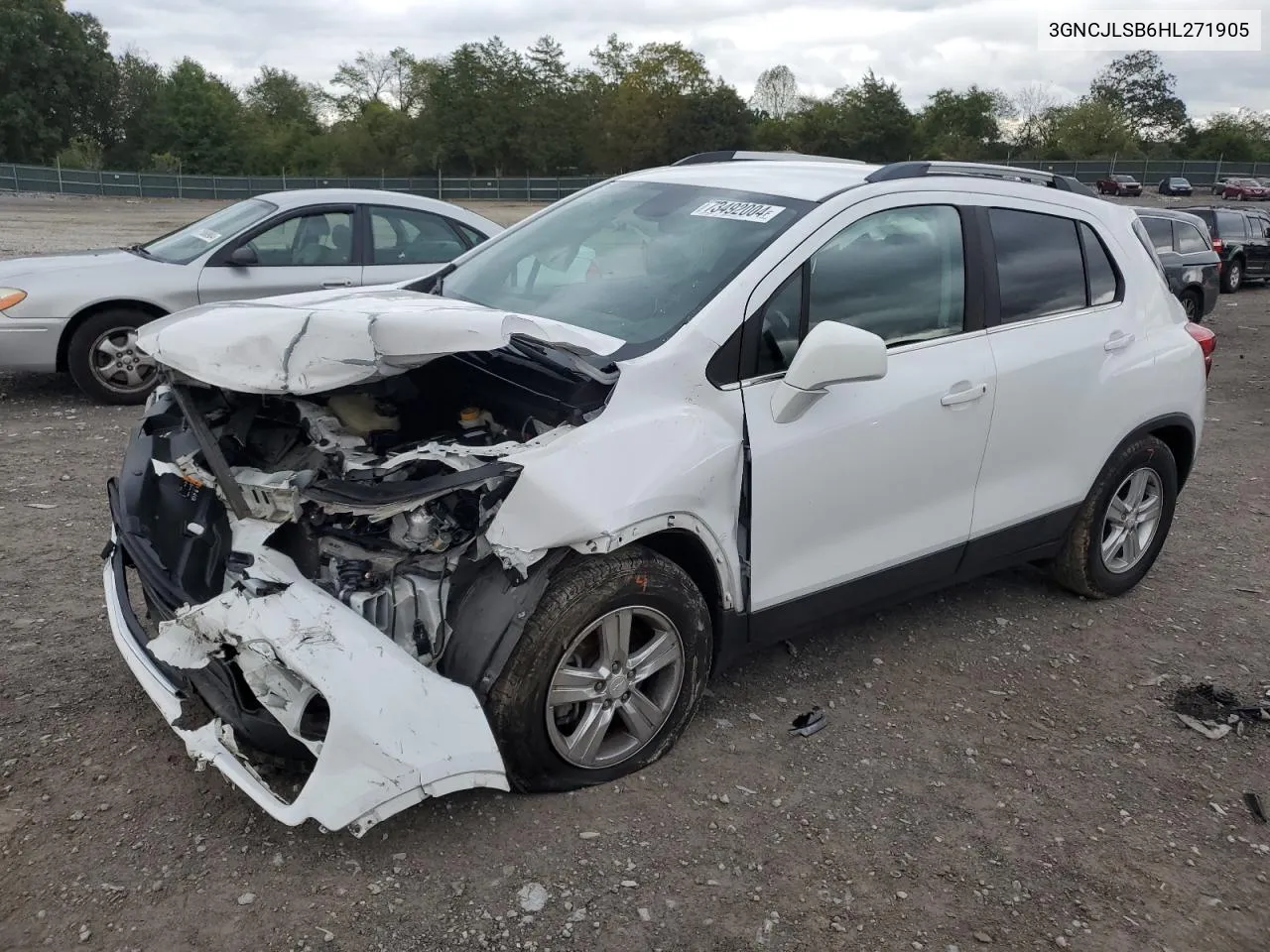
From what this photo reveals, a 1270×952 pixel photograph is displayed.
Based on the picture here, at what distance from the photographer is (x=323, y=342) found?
283cm

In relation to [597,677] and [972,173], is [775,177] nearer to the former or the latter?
[972,173]

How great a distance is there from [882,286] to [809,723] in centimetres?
157

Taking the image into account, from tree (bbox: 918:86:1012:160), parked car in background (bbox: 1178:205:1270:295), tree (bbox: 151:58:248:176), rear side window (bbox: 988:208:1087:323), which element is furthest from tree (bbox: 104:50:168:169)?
rear side window (bbox: 988:208:1087:323)

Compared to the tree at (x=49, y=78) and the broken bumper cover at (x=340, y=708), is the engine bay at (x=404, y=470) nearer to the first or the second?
the broken bumper cover at (x=340, y=708)

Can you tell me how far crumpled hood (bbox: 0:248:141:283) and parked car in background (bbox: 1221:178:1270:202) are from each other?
5537cm

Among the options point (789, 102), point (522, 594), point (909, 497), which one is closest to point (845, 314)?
point (909, 497)

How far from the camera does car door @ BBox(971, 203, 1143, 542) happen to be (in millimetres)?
3936

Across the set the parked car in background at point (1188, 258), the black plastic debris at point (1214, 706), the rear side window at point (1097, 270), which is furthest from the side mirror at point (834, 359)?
the parked car in background at point (1188, 258)

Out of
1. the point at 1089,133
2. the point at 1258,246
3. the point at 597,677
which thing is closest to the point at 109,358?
the point at 597,677

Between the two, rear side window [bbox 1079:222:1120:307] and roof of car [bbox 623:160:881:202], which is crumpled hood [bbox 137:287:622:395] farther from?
rear side window [bbox 1079:222:1120:307]

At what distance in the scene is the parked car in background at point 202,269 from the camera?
7.14 m

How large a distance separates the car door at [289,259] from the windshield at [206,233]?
151mm

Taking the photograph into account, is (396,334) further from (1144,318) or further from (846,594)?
(1144,318)

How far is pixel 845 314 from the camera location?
3.47 meters
